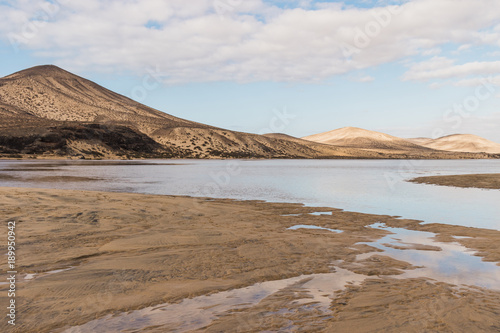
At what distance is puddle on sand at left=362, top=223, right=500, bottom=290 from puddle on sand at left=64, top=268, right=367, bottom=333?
1857mm

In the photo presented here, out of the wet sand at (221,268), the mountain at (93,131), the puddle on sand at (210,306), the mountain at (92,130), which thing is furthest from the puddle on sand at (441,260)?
the mountain at (92,130)

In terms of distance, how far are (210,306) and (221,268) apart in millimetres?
2033

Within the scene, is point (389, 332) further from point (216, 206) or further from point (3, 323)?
point (216, 206)

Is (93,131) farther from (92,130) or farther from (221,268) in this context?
(221,268)

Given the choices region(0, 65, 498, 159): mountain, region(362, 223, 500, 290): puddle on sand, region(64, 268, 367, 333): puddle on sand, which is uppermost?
region(0, 65, 498, 159): mountain

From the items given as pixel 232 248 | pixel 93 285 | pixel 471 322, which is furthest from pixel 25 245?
pixel 471 322

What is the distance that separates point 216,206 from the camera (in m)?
18.1

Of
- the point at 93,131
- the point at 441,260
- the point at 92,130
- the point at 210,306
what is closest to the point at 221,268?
the point at 210,306

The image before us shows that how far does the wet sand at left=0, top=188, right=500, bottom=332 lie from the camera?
5707 mm

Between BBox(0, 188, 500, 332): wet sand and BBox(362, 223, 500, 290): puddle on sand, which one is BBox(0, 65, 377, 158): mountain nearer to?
BBox(0, 188, 500, 332): wet sand

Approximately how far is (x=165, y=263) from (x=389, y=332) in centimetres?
517

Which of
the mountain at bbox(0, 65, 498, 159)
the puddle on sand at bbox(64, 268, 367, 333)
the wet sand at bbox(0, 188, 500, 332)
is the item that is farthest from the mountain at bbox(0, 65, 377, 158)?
the puddle on sand at bbox(64, 268, 367, 333)

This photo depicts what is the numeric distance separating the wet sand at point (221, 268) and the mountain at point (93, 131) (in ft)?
284

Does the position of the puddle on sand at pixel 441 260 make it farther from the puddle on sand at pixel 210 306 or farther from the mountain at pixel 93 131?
the mountain at pixel 93 131
